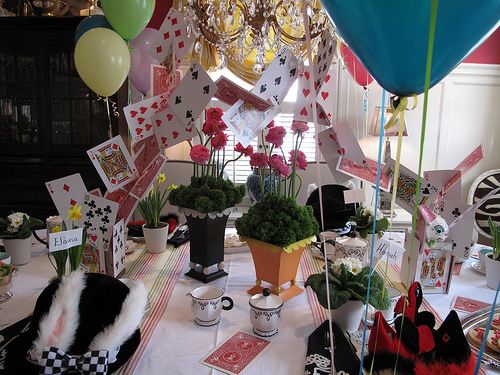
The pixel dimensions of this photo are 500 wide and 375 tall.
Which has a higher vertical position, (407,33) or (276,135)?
(407,33)

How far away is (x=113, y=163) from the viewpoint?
1.24 m

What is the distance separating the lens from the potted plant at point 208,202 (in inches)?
52.1

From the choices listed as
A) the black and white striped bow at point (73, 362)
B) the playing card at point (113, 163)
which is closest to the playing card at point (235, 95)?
the playing card at point (113, 163)

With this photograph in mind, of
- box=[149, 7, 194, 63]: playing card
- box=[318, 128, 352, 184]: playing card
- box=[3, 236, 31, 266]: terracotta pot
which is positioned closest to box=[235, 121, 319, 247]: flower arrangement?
box=[318, 128, 352, 184]: playing card

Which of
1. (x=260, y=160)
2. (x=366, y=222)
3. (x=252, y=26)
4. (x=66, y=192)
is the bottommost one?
(x=366, y=222)

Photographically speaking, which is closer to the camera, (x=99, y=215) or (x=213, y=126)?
(x=99, y=215)

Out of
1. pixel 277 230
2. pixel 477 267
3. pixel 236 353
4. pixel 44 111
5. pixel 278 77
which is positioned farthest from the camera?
pixel 44 111

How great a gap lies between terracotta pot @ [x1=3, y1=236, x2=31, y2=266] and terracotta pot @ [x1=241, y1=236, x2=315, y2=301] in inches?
32.9

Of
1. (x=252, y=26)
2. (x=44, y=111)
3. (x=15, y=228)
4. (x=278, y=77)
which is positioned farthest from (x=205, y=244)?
(x=44, y=111)

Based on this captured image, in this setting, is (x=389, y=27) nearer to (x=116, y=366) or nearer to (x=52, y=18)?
(x=116, y=366)

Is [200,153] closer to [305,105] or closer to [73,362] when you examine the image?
[305,105]

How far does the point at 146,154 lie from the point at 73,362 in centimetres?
74

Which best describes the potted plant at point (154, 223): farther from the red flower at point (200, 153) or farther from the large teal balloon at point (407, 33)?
the large teal balloon at point (407, 33)

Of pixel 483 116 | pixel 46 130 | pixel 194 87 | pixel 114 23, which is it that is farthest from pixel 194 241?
pixel 483 116
